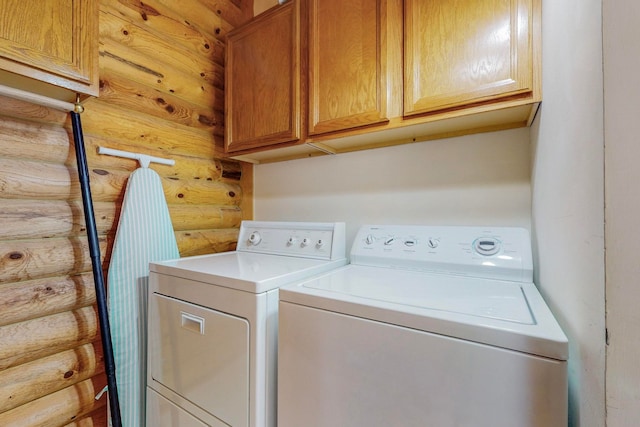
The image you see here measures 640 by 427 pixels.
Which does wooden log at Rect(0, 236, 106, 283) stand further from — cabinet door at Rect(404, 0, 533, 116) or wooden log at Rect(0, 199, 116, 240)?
cabinet door at Rect(404, 0, 533, 116)

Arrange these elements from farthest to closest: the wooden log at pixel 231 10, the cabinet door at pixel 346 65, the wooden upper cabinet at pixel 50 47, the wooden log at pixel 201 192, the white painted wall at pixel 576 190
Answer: the wooden log at pixel 231 10 → the wooden log at pixel 201 192 → the cabinet door at pixel 346 65 → the wooden upper cabinet at pixel 50 47 → the white painted wall at pixel 576 190

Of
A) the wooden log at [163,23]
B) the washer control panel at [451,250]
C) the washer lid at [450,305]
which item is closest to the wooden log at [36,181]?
the wooden log at [163,23]

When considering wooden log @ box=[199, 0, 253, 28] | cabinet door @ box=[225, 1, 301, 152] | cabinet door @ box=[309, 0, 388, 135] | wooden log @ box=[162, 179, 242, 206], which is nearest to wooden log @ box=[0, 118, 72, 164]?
wooden log @ box=[162, 179, 242, 206]

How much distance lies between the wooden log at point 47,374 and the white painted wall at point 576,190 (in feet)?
5.59

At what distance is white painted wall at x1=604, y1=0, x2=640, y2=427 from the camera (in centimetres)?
36

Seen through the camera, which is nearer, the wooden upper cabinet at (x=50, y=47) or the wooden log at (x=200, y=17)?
the wooden upper cabinet at (x=50, y=47)

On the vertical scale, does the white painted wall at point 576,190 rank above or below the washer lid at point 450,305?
above

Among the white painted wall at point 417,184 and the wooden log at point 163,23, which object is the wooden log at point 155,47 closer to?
the wooden log at point 163,23

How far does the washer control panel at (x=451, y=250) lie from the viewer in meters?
1.04

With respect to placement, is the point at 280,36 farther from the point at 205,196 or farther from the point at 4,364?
the point at 4,364

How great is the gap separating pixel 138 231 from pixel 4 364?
0.64 metres

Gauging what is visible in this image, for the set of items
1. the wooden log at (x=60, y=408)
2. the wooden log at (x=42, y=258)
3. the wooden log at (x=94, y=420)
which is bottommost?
the wooden log at (x=94, y=420)

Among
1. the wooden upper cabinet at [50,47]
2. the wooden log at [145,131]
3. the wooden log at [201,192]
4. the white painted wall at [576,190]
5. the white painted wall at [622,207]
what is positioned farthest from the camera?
the wooden log at [201,192]

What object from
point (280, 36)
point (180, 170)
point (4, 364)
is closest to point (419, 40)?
point (280, 36)
